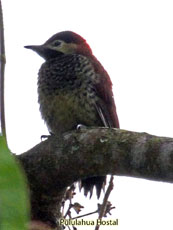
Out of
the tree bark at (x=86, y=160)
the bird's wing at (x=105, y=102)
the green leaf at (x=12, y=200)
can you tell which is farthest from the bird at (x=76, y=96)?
the green leaf at (x=12, y=200)

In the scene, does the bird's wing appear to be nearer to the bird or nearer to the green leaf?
the bird

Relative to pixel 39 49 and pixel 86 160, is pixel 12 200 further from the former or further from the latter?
pixel 39 49

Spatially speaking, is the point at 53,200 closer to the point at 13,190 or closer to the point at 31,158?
the point at 31,158

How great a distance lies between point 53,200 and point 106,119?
1.55 m

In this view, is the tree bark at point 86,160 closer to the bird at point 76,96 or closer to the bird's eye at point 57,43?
the bird at point 76,96

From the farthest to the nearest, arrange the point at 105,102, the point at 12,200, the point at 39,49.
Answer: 1. the point at 39,49
2. the point at 105,102
3. the point at 12,200

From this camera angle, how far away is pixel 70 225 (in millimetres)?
2689

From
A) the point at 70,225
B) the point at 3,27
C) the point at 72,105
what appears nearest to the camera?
the point at 3,27

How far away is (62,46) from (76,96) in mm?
994

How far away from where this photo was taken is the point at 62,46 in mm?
4531

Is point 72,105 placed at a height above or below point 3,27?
below

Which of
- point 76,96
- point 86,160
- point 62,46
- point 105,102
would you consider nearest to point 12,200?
point 86,160

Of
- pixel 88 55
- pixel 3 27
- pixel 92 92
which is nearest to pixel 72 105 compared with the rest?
pixel 92 92

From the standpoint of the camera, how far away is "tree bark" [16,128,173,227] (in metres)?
1.80
